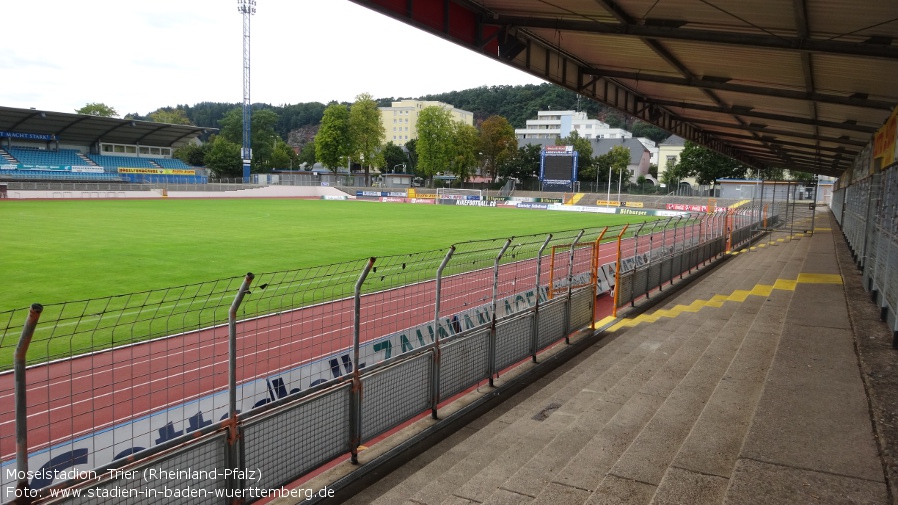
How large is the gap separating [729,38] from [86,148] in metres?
87.0

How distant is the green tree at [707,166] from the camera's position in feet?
269

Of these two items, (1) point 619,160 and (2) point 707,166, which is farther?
(1) point 619,160

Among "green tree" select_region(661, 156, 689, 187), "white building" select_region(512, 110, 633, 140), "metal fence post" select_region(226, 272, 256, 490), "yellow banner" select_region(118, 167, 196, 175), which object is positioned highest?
"white building" select_region(512, 110, 633, 140)

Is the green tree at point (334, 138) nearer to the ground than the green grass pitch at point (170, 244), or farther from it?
farther from it

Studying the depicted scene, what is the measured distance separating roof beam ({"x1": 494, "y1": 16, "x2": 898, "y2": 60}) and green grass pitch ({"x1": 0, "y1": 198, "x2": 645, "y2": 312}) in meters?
11.6

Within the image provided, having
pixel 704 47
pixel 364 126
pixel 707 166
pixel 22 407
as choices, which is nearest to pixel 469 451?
pixel 22 407

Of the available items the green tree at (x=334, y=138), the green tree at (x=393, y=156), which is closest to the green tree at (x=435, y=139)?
the green tree at (x=334, y=138)

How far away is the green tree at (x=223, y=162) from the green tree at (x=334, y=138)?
17315 millimetres

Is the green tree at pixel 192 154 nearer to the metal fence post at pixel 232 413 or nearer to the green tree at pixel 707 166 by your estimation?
the green tree at pixel 707 166

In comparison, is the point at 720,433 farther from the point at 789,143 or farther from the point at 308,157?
the point at 308,157

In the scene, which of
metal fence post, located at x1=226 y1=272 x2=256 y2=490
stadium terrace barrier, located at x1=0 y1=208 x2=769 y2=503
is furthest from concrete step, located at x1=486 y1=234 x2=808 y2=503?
metal fence post, located at x1=226 y1=272 x2=256 y2=490

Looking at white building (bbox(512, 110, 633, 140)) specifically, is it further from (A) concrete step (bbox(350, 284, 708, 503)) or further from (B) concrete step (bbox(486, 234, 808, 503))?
(A) concrete step (bbox(350, 284, 708, 503))

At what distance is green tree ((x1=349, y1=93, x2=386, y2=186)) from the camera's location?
94.2 metres

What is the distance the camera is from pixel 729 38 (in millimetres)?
9016
